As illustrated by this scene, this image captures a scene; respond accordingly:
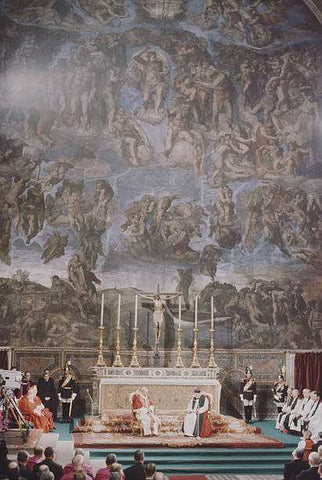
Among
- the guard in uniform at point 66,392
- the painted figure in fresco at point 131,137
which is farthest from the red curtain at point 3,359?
the painted figure in fresco at point 131,137

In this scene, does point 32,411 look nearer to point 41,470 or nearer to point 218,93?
point 41,470

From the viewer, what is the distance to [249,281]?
2362 centimetres

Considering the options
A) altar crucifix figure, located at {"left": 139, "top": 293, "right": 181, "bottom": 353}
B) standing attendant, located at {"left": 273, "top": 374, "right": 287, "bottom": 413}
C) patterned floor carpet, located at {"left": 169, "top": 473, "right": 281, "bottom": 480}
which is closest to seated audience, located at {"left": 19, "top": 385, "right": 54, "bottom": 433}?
patterned floor carpet, located at {"left": 169, "top": 473, "right": 281, "bottom": 480}

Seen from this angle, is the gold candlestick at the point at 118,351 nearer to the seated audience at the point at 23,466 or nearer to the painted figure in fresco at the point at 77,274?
the painted figure in fresco at the point at 77,274

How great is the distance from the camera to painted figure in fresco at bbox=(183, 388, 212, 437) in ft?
57.3

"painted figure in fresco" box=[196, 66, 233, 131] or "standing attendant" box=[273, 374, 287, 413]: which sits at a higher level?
"painted figure in fresco" box=[196, 66, 233, 131]

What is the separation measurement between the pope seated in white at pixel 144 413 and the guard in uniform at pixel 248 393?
4.57 metres

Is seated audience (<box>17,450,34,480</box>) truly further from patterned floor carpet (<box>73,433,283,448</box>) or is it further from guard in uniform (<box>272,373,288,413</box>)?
guard in uniform (<box>272,373,288,413</box>)

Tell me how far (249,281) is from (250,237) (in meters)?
1.42

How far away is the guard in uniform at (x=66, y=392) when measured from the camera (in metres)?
20.8

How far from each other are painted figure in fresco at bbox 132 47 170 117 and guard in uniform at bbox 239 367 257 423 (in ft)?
29.5

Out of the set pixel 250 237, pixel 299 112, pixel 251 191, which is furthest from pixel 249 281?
pixel 299 112

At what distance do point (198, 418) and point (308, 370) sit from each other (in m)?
6.30

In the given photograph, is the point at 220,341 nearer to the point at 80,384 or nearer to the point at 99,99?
the point at 80,384
